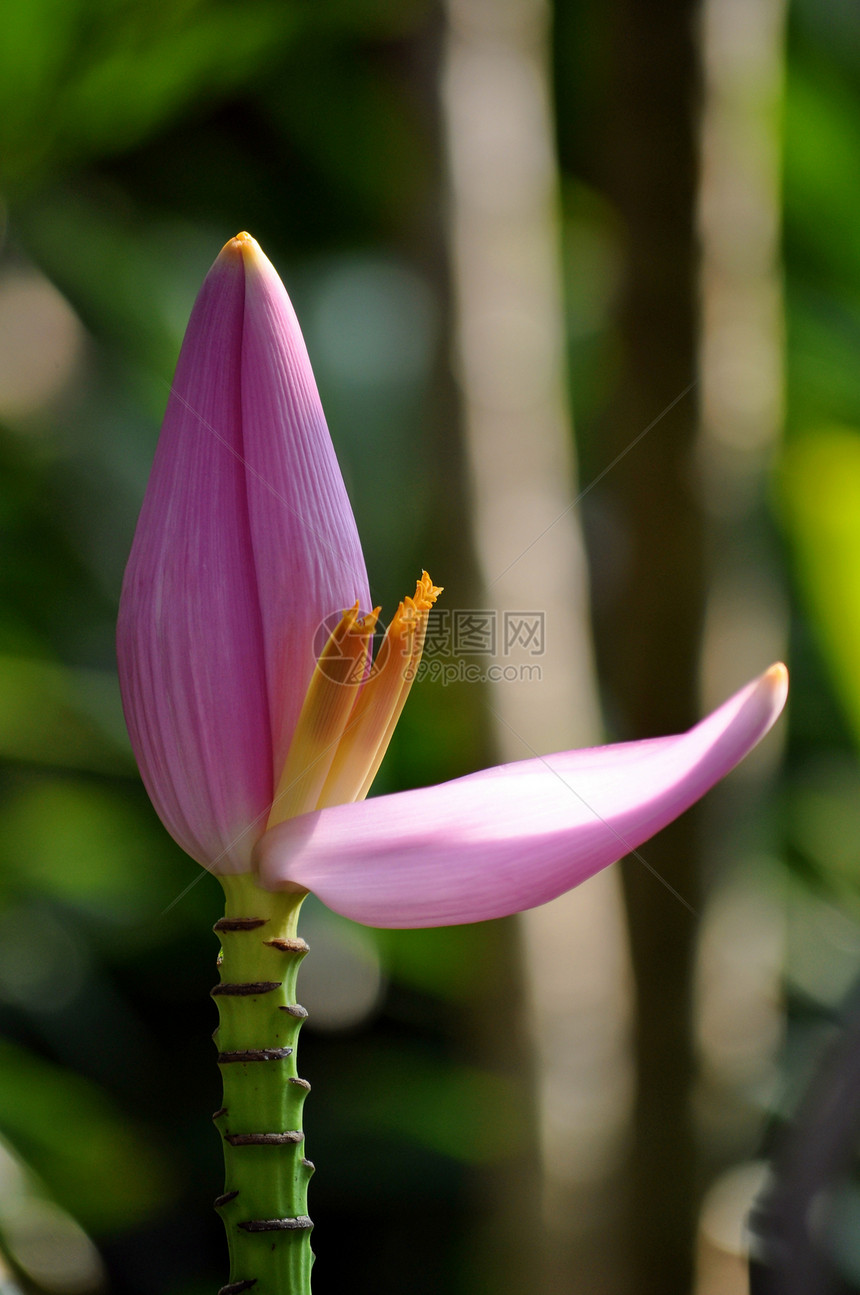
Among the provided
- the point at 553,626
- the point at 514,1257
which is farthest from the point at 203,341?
the point at 514,1257

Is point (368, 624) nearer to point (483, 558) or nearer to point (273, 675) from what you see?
point (273, 675)

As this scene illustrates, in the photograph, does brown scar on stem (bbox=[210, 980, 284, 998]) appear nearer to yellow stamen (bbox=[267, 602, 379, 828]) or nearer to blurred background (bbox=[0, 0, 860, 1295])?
yellow stamen (bbox=[267, 602, 379, 828])

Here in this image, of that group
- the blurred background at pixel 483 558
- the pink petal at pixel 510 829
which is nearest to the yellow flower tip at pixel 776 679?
the pink petal at pixel 510 829

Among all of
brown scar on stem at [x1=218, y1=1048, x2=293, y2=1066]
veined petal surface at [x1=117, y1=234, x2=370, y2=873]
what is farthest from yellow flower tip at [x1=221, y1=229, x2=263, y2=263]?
brown scar on stem at [x1=218, y1=1048, x2=293, y2=1066]

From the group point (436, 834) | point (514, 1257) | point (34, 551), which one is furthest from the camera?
point (34, 551)

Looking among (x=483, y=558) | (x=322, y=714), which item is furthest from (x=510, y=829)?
(x=483, y=558)

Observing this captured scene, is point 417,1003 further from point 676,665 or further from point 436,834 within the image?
point 436,834
